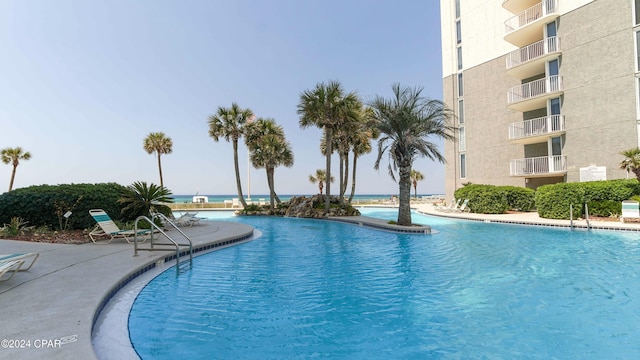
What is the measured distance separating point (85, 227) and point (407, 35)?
2388cm

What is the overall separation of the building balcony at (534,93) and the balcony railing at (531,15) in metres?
4.08

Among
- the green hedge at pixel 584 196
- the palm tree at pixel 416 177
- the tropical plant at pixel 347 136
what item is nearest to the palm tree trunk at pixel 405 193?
the tropical plant at pixel 347 136

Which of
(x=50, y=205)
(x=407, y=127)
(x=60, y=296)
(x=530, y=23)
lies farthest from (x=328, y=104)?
(x=60, y=296)

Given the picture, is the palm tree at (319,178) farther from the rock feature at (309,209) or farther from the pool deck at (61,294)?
the pool deck at (61,294)

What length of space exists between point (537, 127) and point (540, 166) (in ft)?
8.71

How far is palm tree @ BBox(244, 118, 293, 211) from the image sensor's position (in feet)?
82.7

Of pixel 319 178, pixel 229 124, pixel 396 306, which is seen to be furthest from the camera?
pixel 319 178

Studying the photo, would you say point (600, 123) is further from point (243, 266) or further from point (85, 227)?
point (85, 227)

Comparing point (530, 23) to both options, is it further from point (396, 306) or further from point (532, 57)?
point (396, 306)

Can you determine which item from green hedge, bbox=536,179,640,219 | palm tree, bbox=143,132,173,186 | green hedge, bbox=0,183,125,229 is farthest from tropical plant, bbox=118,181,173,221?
palm tree, bbox=143,132,173,186

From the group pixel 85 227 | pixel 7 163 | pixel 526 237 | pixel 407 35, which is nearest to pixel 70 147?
pixel 7 163

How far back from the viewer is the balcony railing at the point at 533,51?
19.6 m

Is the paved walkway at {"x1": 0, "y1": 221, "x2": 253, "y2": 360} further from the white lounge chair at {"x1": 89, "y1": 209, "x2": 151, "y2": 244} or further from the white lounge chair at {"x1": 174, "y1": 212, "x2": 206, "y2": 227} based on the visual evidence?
the white lounge chair at {"x1": 174, "y1": 212, "x2": 206, "y2": 227}

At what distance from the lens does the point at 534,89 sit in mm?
21078
